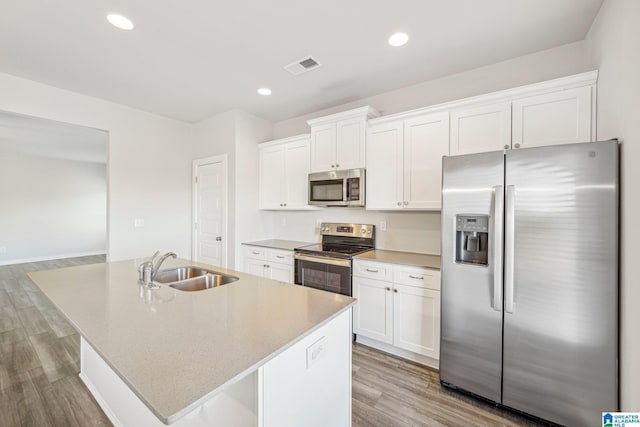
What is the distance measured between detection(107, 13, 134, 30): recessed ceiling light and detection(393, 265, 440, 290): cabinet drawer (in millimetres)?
2830

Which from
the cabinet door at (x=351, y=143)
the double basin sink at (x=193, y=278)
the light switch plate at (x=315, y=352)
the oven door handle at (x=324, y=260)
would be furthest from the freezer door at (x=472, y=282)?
the double basin sink at (x=193, y=278)

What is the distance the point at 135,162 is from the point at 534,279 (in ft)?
14.5

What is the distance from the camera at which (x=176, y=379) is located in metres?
0.80

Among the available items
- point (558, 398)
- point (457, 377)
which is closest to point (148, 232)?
point (457, 377)

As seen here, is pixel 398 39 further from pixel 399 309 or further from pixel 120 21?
pixel 399 309

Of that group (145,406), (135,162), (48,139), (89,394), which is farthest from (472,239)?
(48,139)

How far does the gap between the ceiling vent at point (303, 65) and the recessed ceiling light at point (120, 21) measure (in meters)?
1.22

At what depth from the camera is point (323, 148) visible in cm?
327

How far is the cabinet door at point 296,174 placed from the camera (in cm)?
350

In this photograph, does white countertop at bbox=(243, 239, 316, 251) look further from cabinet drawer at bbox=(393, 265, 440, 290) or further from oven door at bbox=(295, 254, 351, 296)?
cabinet drawer at bbox=(393, 265, 440, 290)

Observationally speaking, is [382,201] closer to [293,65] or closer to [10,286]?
[293,65]

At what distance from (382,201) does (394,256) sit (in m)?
0.58

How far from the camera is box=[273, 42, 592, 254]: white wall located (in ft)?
7.48
